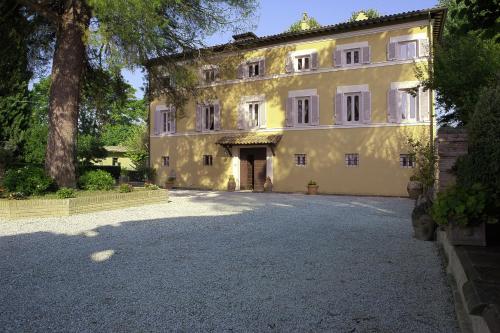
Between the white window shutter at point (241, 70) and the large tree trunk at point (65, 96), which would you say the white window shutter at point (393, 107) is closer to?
the white window shutter at point (241, 70)

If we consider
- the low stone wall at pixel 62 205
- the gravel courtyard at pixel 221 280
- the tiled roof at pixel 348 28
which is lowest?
the gravel courtyard at pixel 221 280

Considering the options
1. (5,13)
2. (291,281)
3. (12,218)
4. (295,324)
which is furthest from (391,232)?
(5,13)

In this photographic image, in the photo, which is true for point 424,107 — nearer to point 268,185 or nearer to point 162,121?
point 268,185

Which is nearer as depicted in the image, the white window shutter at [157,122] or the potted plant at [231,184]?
the potted plant at [231,184]

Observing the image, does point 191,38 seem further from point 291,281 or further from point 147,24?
point 291,281

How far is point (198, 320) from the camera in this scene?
326 cm

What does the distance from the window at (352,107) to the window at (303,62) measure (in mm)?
2883

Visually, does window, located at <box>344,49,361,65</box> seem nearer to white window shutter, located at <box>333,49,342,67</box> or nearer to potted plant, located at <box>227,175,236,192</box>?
white window shutter, located at <box>333,49,342,67</box>

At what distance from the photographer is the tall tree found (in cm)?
1085

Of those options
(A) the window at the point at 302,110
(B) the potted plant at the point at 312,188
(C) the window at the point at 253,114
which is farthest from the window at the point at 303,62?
(B) the potted plant at the point at 312,188

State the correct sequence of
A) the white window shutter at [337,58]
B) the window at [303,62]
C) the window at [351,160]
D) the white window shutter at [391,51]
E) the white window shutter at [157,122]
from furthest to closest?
the white window shutter at [157,122], the window at [303,62], the white window shutter at [337,58], the window at [351,160], the white window shutter at [391,51]

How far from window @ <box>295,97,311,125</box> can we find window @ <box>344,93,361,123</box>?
205 cm

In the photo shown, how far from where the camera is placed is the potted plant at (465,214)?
427 centimetres

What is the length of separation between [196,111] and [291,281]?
67.6 ft
